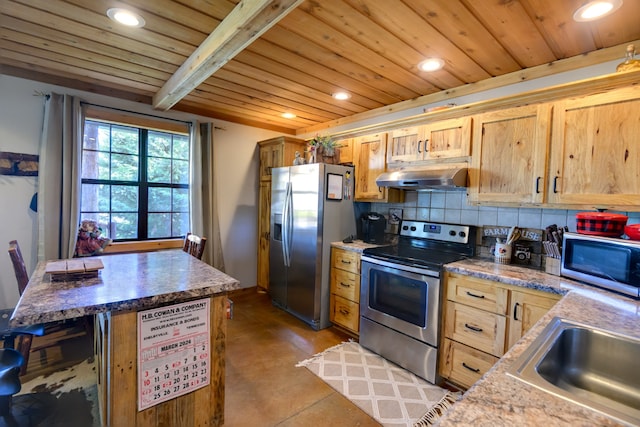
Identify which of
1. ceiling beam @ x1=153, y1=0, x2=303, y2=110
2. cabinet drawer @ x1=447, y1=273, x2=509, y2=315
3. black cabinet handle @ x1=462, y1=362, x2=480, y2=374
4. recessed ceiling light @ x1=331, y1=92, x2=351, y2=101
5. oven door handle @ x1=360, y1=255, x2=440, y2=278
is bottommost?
black cabinet handle @ x1=462, y1=362, x2=480, y2=374

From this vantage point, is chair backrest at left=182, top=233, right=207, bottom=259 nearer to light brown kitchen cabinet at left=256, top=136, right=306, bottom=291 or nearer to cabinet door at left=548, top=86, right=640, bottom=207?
light brown kitchen cabinet at left=256, top=136, right=306, bottom=291

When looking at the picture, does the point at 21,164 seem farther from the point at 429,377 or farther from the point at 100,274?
the point at 429,377

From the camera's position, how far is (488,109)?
89.0 inches

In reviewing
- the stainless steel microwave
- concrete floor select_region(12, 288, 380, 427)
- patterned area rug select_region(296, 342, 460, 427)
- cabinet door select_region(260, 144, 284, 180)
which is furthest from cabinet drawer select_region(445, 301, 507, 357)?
cabinet door select_region(260, 144, 284, 180)

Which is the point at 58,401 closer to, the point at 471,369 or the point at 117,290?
the point at 117,290

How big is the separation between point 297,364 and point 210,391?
101 centimetres

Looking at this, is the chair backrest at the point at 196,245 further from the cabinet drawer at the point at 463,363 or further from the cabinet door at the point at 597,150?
the cabinet door at the point at 597,150

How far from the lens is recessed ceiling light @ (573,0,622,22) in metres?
1.49

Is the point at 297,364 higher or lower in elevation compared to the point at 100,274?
lower

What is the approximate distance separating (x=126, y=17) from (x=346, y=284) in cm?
261

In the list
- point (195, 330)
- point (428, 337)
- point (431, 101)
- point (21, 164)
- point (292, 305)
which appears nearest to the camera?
point (195, 330)

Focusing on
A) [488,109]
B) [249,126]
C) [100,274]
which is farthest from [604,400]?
[249,126]

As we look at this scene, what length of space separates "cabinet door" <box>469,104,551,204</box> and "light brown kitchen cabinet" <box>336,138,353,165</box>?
1.32m

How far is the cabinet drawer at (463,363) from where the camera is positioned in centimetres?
199
